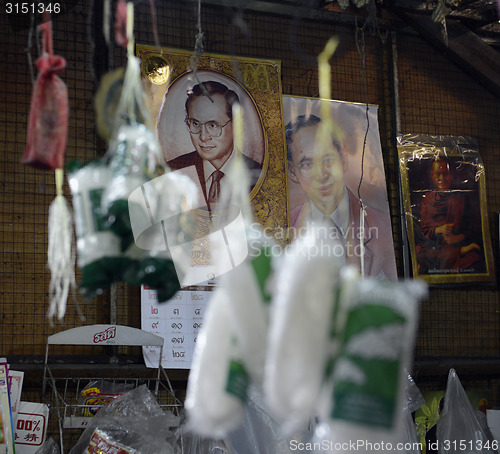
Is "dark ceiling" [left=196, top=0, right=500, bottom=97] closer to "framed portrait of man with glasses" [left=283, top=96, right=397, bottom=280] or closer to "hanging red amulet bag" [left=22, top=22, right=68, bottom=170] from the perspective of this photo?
"framed portrait of man with glasses" [left=283, top=96, right=397, bottom=280]

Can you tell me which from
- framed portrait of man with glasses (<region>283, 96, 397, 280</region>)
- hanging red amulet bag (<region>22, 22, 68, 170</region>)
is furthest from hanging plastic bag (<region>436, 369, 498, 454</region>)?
hanging red amulet bag (<region>22, 22, 68, 170</region>)

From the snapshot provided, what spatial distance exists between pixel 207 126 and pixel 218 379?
2.51 metres

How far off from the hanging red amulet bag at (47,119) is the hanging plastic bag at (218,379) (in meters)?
0.46

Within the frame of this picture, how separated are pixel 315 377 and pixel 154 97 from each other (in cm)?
259

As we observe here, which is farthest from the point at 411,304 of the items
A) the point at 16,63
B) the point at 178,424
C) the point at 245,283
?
the point at 16,63

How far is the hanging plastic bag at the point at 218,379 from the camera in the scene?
1.17 meters

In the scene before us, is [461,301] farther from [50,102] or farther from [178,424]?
[50,102]

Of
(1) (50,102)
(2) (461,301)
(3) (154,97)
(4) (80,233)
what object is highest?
(3) (154,97)

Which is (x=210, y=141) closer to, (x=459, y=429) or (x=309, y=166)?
(x=309, y=166)

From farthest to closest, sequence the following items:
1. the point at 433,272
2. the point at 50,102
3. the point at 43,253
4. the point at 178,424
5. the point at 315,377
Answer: the point at 433,272 < the point at 43,253 < the point at 178,424 < the point at 50,102 < the point at 315,377

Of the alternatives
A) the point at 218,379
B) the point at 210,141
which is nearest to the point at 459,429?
the point at 210,141

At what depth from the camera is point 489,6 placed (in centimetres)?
391

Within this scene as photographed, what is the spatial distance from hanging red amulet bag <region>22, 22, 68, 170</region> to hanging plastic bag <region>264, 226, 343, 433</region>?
564 millimetres

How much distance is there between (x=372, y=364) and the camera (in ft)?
3.53
